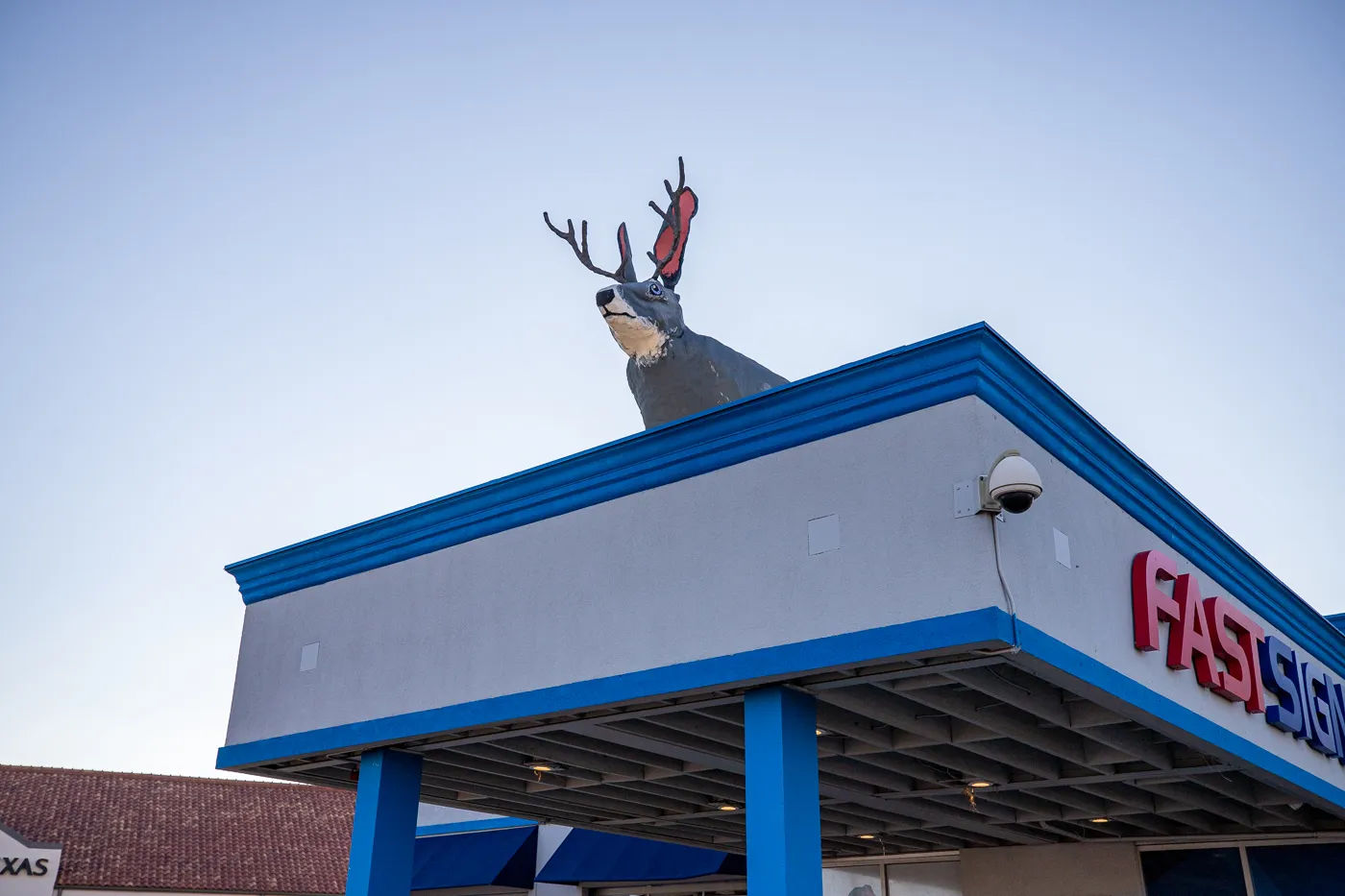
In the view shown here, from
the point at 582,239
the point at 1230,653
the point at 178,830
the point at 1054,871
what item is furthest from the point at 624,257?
the point at 178,830

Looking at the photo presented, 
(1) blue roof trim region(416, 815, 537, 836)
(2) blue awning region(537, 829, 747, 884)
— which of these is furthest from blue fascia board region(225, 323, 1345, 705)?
(1) blue roof trim region(416, 815, 537, 836)

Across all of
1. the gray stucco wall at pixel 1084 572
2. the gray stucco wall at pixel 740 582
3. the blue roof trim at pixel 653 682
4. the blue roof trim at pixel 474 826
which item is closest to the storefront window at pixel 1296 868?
the gray stucco wall at pixel 740 582

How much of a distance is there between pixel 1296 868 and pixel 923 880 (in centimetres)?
497

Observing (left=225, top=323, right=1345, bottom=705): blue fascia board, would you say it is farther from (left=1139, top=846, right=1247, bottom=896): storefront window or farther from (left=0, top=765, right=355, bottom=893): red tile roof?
(left=0, top=765, right=355, bottom=893): red tile roof

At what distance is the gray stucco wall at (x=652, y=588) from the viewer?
26.1ft

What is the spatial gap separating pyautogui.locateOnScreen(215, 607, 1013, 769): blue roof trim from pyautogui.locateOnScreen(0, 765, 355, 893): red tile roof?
2581 centimetres

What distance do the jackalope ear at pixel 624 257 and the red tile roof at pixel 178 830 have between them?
2844 cm

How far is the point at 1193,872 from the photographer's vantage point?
14875 mm

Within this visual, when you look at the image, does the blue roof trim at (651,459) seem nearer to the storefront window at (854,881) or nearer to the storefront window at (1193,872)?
the storefront window at (1193,872)

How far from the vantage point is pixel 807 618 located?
8.26 metres

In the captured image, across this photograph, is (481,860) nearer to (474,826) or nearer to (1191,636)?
(474,826)

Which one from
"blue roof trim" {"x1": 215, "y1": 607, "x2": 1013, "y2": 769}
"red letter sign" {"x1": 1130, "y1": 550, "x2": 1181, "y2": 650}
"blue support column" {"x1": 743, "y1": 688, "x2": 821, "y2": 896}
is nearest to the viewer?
"blue roof trim" {"x1": 215, "y1": 607, "x2": 1013, "y2": 769}

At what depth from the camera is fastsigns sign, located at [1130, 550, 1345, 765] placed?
9.33 metres

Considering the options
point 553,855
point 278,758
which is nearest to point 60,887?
point 553,855
